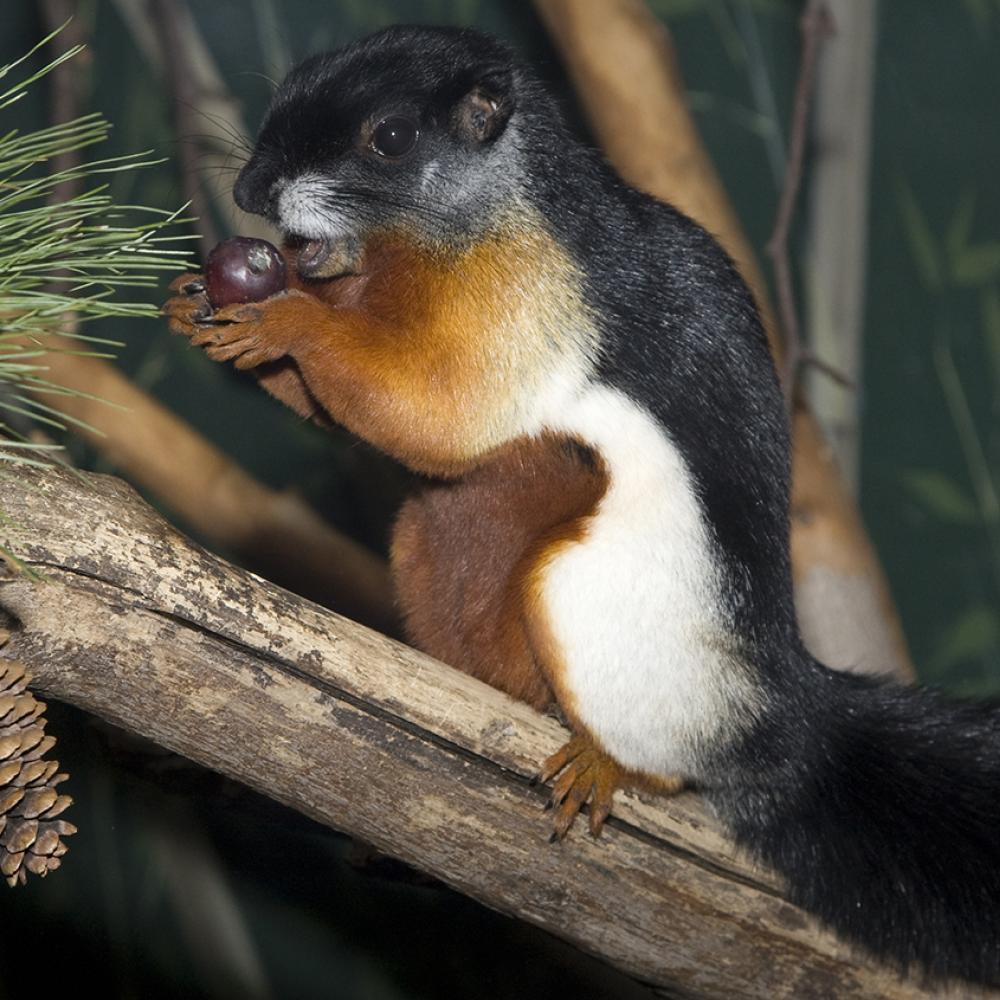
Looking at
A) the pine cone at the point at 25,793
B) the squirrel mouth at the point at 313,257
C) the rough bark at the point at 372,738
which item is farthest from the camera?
the squirrel mouth at the point at 313,257

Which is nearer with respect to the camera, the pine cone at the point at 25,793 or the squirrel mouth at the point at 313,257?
the pine cone at the point at 25,793

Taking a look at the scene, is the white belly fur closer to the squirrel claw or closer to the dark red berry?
the squirrel claw

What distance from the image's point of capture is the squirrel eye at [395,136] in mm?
1395

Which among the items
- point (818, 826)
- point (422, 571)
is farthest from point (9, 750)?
point (818, 826)

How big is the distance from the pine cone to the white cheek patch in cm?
60

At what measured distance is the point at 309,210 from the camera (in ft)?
4.51

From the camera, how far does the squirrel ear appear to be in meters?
1.43

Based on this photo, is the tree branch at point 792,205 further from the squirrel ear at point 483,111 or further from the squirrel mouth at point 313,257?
the squirrel mouth at point 313,257

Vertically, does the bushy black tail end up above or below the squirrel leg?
below

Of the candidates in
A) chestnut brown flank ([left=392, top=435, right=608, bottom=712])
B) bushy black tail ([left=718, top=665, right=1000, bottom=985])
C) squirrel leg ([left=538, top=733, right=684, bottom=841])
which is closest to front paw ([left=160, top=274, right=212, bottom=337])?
chestnut brown flank ([left=392, top=435, right=608, bottom=712])

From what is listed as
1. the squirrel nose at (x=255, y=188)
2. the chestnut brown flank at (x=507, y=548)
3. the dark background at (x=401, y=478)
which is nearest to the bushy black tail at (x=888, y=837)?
the chestnut brown flank at (x=507, y=548)

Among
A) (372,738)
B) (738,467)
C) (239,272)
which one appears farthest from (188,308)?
(738,467)

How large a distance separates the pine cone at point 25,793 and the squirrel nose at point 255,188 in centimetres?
59

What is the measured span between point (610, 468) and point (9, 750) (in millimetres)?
709
